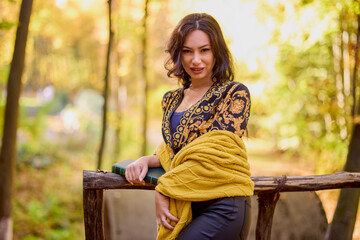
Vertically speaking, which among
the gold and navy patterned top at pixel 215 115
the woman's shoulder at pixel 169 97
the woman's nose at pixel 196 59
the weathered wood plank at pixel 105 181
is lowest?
the weathered wood plank at pixel 105 181

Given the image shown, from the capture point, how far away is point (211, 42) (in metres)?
1.92

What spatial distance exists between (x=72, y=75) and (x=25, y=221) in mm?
13477

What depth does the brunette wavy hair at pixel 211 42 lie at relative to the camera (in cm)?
192

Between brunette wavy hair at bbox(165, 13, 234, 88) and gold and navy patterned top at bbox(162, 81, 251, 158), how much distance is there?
9 cm

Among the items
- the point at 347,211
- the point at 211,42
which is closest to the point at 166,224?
the point at 211,42

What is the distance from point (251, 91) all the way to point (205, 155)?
6.06m

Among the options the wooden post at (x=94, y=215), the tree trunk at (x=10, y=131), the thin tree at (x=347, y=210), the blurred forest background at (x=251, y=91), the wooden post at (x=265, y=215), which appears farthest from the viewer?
the blurred forest background at (x=251, y=91)

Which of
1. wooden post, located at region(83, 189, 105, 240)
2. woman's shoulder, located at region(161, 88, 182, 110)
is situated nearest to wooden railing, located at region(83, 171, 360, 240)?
wooden post, located at region(83, 189, 105, 240)

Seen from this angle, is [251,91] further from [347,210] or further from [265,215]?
[265,215]

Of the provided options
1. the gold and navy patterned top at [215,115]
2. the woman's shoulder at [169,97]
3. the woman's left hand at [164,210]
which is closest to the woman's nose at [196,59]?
Result: the gold and navy patterned top at [215,115]

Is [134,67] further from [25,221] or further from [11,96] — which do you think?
[11,96]

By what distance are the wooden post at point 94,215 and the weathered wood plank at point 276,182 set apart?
0.12 m

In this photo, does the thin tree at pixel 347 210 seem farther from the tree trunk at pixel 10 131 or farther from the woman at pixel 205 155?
the tree trunk at pixel 10 131

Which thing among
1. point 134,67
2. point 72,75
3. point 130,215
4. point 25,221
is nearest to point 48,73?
point 72,75
